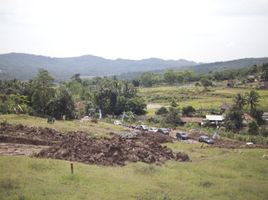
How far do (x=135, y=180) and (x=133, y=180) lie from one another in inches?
5.6

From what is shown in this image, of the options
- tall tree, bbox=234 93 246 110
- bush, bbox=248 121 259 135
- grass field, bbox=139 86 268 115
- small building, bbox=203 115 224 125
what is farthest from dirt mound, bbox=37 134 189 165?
grass field, bbox=139 86 268 115

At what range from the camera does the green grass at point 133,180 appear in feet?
68.6

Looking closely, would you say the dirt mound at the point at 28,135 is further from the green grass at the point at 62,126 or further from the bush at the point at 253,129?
the bush at the point at 253,129

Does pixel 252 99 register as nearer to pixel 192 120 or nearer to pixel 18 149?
pixel 192 120

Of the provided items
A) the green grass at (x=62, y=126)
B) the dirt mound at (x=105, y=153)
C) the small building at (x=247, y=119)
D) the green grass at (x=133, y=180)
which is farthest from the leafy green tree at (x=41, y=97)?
the green grass at (x=133, y=180)

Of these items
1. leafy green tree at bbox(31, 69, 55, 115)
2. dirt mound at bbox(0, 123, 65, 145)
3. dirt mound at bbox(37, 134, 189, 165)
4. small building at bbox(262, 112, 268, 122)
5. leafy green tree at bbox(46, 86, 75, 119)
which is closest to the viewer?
dirt mound at bbox(37, 134, 189, 165)

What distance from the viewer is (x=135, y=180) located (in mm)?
25000

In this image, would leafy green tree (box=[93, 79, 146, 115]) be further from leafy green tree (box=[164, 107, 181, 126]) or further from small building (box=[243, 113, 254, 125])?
small building (box=[243, 113, 254, 125])

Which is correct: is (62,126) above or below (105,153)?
below

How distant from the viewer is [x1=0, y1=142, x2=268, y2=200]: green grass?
20.9 meters

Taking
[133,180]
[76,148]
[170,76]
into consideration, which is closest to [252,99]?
[76,148]

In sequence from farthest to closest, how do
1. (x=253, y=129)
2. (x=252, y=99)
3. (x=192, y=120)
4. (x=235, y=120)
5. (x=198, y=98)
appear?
(x=198, y=98) → (x=252, y=99) → (x=192, y=120) → (x=235, y=120) → (x=253, y=129)

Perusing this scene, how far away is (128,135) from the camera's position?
45.4m

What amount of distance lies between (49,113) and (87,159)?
1261 inches
